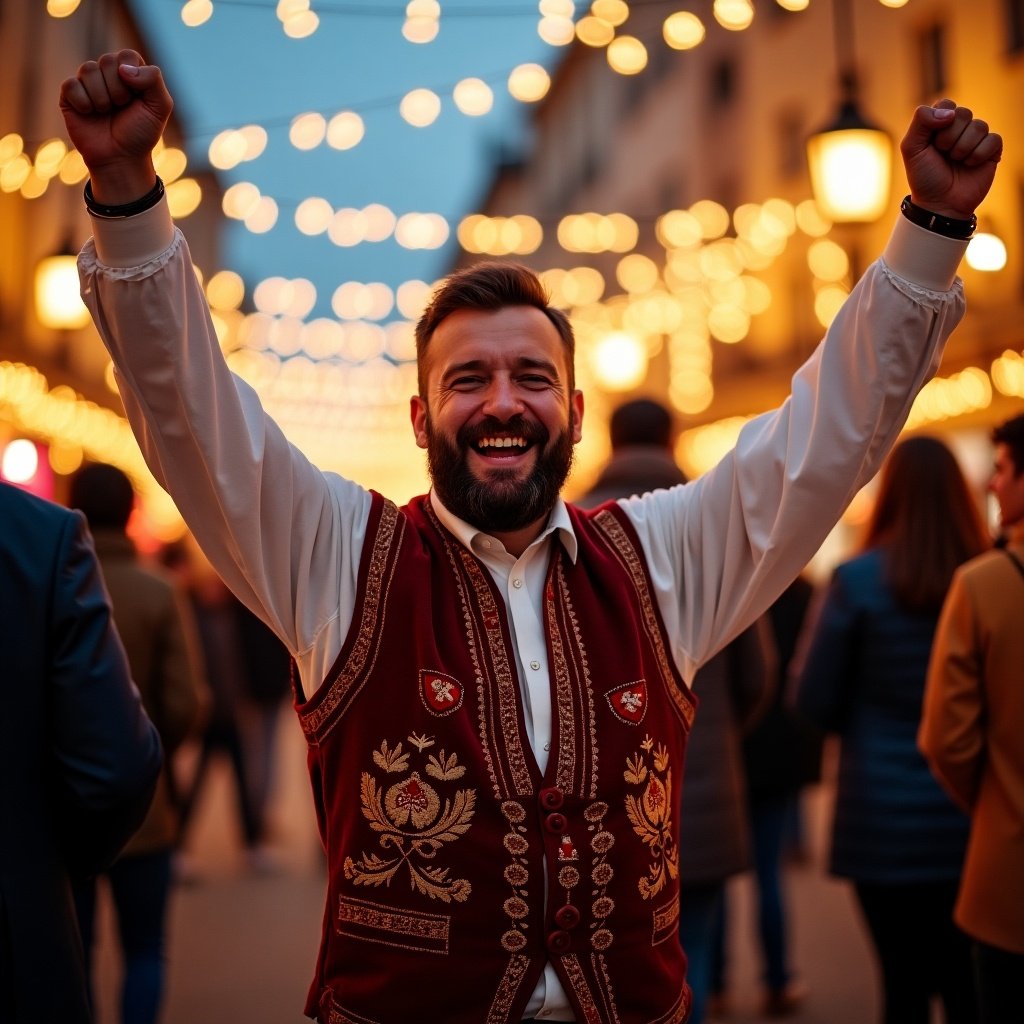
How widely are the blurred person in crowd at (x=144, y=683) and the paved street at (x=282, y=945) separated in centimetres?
115

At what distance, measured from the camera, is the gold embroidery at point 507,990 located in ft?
7.25

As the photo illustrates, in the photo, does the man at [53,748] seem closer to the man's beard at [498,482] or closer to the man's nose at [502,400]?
the man's beard at [498,482]

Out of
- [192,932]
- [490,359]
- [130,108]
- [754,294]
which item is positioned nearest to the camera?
[130,108]

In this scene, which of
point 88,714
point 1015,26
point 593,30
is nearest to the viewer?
point 88,714

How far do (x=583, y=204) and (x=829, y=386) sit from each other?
33.9 metres

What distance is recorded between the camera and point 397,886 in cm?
227

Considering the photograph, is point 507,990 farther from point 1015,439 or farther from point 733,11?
point 733,11

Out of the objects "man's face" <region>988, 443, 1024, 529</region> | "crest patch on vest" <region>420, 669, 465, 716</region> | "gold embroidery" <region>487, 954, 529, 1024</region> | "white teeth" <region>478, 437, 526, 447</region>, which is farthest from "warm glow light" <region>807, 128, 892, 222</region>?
"gold embroidery" <region>487, 954, 529, 1024</region>

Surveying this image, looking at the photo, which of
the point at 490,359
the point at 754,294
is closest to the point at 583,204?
the point at 754,294

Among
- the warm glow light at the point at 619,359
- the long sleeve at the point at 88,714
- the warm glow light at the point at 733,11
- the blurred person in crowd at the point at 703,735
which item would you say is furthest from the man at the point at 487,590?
the warm glow light at the point at 619,359

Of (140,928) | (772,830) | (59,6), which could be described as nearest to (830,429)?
(140,928)

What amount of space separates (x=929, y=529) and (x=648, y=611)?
2.12 metres

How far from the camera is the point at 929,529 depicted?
4.37 m

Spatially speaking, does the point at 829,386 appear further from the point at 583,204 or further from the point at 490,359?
the point at 583,204
